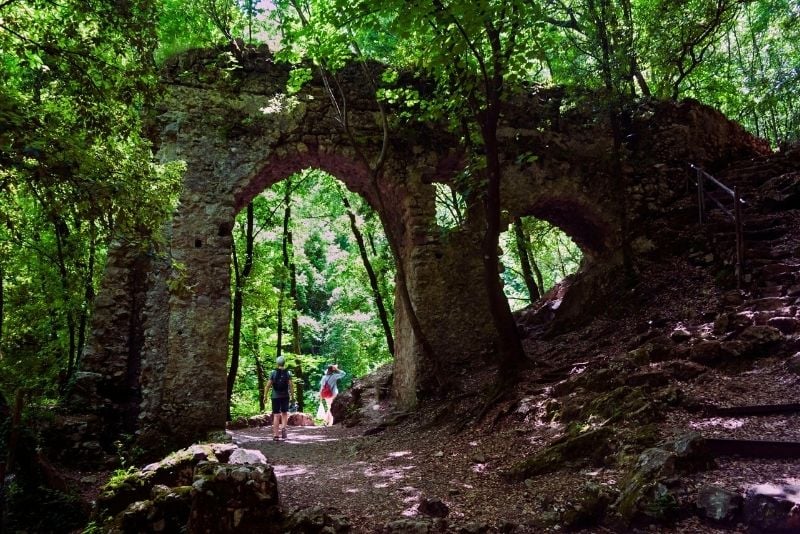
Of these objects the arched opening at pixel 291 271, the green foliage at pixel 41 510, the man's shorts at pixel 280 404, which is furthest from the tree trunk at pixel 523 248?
the green foliage at pixel 41 510

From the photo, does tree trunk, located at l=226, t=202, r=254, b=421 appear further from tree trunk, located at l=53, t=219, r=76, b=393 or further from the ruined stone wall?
the ruined stone wall

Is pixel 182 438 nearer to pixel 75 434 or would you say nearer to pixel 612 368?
pixel 75 434

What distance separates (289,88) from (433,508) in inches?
255

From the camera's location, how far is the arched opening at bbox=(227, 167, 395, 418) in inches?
516

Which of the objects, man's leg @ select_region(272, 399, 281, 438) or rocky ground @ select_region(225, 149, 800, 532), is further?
man's leg @ select_region(272, 399, 281, 438)

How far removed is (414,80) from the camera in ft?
30.7

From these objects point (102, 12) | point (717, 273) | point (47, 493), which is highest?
point (102, 12)

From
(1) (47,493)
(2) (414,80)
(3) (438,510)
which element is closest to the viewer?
(3) (438,510)

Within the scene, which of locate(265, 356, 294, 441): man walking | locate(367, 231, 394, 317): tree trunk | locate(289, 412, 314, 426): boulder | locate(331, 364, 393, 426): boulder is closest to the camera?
locate(265, 356, 294, 441): man walking

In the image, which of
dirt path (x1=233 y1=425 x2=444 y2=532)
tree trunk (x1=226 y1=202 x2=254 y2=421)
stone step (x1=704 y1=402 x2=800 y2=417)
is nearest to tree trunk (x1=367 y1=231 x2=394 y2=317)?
tree trunk (x1=226 y1=202 x2=254 y2=421)

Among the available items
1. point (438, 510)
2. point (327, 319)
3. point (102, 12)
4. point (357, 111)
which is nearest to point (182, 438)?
point (438, 510)

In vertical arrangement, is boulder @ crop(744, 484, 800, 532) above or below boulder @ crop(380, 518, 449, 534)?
above

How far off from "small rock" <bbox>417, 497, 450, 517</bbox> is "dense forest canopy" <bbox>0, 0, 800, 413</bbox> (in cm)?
320

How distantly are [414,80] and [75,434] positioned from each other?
7.88 meters
